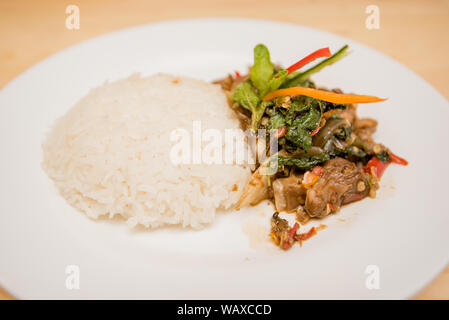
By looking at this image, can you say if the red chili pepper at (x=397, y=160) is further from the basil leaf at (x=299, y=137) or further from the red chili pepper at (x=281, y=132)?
the red chili pepper at (x=281, y=132)

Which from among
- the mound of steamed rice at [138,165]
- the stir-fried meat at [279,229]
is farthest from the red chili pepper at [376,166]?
the mound of steamed rice at [138,165]

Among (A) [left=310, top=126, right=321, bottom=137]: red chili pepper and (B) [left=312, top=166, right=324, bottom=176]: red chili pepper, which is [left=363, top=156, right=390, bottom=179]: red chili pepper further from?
(A) [left=310, top=126, right=321, bottom=137]: red chili pepper

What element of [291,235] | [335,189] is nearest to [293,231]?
[291,235]

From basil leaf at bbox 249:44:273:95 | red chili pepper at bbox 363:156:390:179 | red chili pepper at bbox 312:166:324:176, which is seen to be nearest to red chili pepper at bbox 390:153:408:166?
red chili pepper at bbox 363:156:390:179

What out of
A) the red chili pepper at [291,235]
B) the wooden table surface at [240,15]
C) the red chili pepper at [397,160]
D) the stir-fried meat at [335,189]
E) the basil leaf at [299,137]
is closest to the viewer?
the red chili pepper at [291,235]

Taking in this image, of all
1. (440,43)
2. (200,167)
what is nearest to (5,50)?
(200,167)
